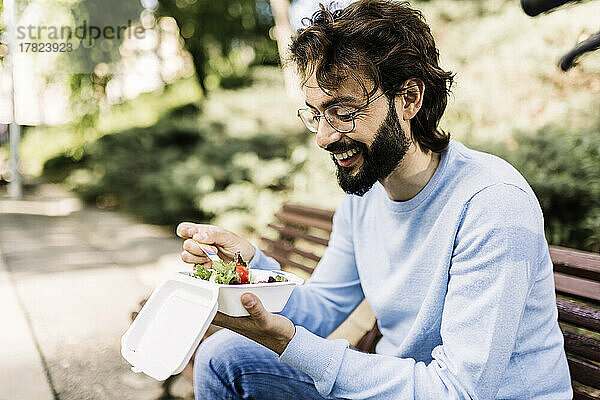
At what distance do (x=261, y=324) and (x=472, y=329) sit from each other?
42cm

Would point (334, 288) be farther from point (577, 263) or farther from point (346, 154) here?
point (577, 263)

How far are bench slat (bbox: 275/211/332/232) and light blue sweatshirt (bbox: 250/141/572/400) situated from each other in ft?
3.24

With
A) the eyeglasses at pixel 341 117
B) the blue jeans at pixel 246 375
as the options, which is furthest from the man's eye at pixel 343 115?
the blue jeans at pixel 246 375

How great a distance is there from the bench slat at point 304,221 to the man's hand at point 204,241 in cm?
103

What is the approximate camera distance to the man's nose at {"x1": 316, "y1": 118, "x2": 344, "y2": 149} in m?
1.41

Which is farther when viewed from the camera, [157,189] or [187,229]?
[157,189]

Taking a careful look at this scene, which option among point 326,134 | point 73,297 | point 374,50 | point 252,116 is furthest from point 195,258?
point 252,116

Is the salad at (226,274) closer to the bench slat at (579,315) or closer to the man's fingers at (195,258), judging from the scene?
the man's fingers at (195,258)

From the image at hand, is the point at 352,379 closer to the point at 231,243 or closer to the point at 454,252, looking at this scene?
the point at 454,252

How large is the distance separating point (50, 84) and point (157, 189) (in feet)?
8.25

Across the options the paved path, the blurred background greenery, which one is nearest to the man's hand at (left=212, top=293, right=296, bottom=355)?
the paved path

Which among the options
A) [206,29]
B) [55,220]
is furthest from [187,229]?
[206,29]

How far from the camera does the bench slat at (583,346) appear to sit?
1.48 m

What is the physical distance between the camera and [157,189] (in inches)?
278
